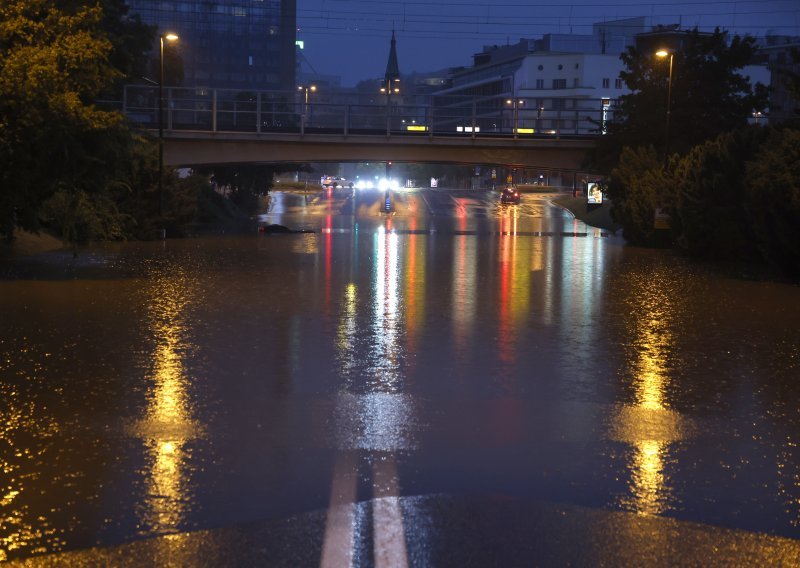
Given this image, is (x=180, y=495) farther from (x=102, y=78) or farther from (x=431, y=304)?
(x=102, y=78)

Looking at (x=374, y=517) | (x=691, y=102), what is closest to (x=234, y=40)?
(x=691, y=102)

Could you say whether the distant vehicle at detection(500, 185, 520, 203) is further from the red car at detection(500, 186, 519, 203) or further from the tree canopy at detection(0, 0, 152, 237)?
the tree canopy at detection(0, 0, 152, 237)

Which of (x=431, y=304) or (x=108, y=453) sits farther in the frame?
(x=431, y=304)

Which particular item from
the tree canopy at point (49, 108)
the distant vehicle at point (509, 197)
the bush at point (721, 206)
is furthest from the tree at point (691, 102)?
the distant vehicle at point (509, 197)

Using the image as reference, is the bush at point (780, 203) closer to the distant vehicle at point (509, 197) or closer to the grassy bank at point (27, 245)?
the grassy bank at point (27, 245)

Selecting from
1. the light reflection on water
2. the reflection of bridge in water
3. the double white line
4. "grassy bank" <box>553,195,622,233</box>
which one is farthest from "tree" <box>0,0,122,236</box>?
"grassy bank" <box>553,195,622,233</box>

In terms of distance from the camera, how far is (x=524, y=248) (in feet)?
118

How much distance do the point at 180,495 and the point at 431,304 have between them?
11.7 metres

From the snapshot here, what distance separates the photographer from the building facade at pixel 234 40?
548ft

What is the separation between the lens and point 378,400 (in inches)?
416

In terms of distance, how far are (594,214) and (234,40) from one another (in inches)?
4770

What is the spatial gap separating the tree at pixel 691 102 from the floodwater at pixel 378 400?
28.4 metres

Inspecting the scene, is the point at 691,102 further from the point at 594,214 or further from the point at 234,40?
the point at 234,40

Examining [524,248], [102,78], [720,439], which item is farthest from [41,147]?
[720,439]
